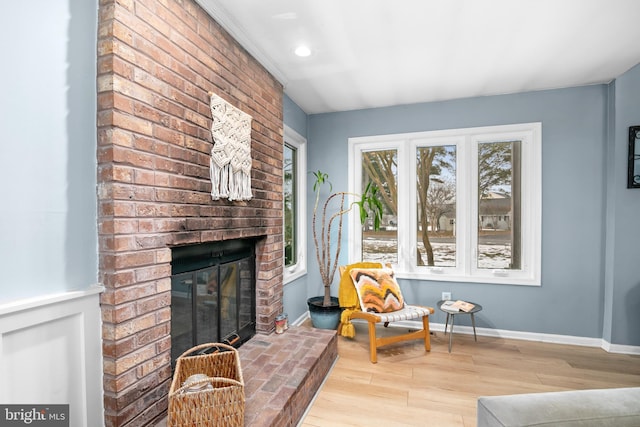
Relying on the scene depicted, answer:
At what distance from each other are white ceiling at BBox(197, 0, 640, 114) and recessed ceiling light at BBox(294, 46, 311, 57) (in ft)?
0.15

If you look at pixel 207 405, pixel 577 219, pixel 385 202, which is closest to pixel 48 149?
pixel 207 405

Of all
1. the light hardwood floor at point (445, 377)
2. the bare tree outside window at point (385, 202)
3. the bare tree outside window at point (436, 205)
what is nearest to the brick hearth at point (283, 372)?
the light hardwood floor at point (445, 377)

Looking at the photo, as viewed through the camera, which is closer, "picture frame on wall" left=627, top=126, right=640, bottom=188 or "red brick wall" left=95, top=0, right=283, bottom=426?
"red brick wall" left=95, top=0, right=283, bottom=426

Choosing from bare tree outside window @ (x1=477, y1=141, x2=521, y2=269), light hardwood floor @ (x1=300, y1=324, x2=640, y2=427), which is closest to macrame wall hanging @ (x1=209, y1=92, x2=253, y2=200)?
light hardwood floor @ (x1=300, y1=324, x2=640, y2=427)

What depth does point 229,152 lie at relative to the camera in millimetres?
2027

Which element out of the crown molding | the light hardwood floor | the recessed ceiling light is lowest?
the light hardwood floor

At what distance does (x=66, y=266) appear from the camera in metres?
1.26

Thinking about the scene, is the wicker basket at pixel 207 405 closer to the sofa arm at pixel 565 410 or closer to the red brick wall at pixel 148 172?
the red brick wall at pixel 148 172

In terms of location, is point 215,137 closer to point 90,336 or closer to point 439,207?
point 90,336

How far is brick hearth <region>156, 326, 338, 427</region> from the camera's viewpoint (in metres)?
1.66

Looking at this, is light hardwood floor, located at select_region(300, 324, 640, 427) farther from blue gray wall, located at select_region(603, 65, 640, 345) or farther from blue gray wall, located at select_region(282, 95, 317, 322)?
blue gray wall, located at select_region(282, 95, 317, 322)

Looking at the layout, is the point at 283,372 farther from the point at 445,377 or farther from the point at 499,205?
the point at 499,205

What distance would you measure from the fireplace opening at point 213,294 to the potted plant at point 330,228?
886 millimetres

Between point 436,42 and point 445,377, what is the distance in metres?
2.52
